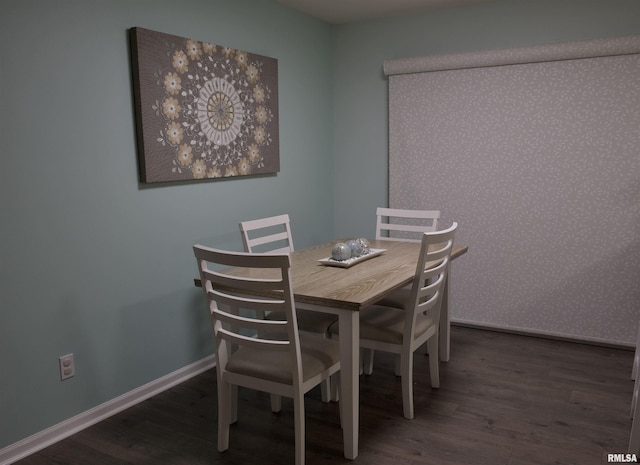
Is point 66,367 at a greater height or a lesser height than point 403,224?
lesser

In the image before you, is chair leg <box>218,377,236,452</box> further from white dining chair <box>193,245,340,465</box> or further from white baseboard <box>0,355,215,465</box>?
white baseboard <box>0,355,215,465</box>

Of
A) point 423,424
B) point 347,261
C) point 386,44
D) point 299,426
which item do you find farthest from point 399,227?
point 299,426

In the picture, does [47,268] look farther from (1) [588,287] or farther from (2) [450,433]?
(1) [588,287]

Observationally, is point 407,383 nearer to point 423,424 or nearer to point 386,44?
point 423,424

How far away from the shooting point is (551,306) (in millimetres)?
3582

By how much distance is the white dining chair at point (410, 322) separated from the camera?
237 cm

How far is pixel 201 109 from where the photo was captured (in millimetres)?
2908

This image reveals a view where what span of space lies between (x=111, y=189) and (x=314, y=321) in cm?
117

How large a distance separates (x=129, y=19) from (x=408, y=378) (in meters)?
2.17

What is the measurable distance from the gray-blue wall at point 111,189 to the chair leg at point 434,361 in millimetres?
1311

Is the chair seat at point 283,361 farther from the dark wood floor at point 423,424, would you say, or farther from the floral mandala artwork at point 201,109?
the floral mandala artwork at point 201,109

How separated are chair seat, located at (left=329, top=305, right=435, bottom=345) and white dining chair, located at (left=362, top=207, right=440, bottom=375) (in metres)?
0.26

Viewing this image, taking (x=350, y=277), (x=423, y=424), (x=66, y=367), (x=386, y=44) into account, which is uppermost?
(x=386, y=44)

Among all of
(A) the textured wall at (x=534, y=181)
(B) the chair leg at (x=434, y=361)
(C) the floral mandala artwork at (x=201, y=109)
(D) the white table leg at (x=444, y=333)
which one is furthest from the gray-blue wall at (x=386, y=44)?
(B) the chair leg at (x=434, y=361)
